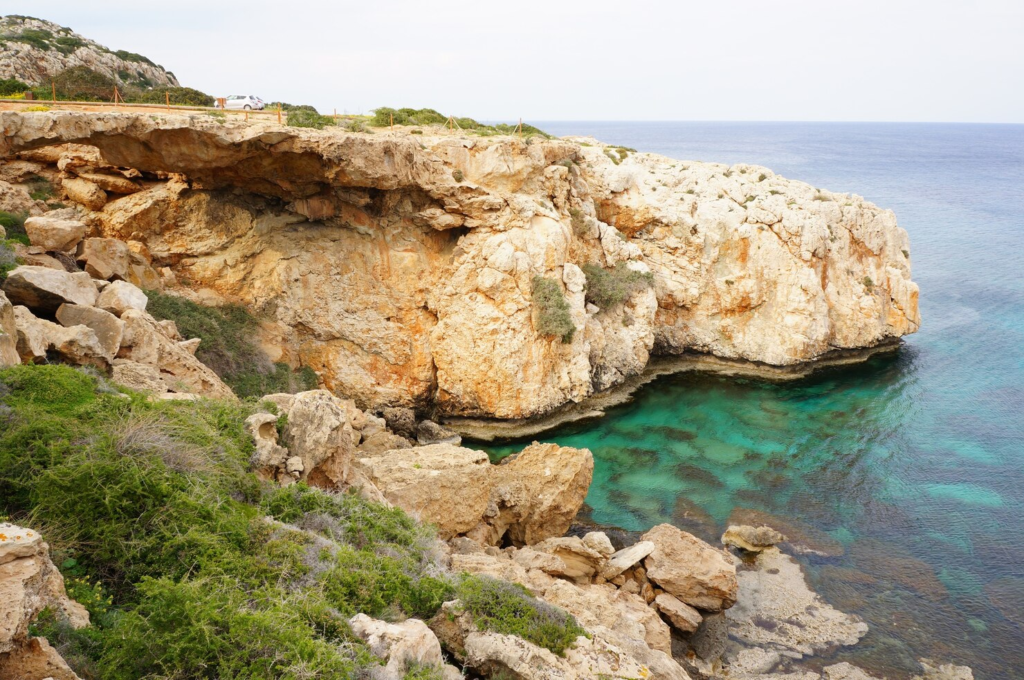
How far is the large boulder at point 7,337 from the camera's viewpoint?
344 inches

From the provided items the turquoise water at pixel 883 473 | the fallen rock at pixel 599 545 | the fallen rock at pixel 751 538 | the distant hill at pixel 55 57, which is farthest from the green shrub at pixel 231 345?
the distant hill at pixel 55 57

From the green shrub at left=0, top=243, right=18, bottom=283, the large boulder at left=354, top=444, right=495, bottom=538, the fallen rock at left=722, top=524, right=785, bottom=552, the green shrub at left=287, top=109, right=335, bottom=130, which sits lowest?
the fallen rock at left=722, top=524, right=785, bottom=552

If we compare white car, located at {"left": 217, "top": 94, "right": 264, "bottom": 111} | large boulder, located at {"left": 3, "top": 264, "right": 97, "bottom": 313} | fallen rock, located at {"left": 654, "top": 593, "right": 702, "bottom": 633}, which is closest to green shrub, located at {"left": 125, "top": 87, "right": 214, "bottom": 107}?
white car, located at {"left": 217, "top": 94, "right": 264, "bottom": 111}

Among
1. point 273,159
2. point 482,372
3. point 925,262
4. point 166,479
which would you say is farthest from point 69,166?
point 925,262

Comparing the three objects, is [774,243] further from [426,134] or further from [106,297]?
[106,297]

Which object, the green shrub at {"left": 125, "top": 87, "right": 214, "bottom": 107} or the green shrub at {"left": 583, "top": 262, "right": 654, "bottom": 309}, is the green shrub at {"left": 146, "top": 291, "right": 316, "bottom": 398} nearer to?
the green shrub at {"left": 125, "top": 87, "right": 214, "bottom": 107}

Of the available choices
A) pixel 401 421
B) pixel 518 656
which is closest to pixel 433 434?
pixel 401 421

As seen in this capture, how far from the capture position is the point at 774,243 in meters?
26.5

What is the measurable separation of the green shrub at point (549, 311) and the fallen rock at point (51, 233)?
44.4 feet

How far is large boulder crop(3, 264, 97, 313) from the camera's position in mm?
11766

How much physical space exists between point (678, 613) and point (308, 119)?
1916 cm

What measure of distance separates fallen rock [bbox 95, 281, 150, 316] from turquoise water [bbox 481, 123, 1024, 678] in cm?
1192

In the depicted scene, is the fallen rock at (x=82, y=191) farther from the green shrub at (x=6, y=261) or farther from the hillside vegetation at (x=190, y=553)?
the hillside vegetation at (x=190, y=553)

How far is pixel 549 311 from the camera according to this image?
854 inches
